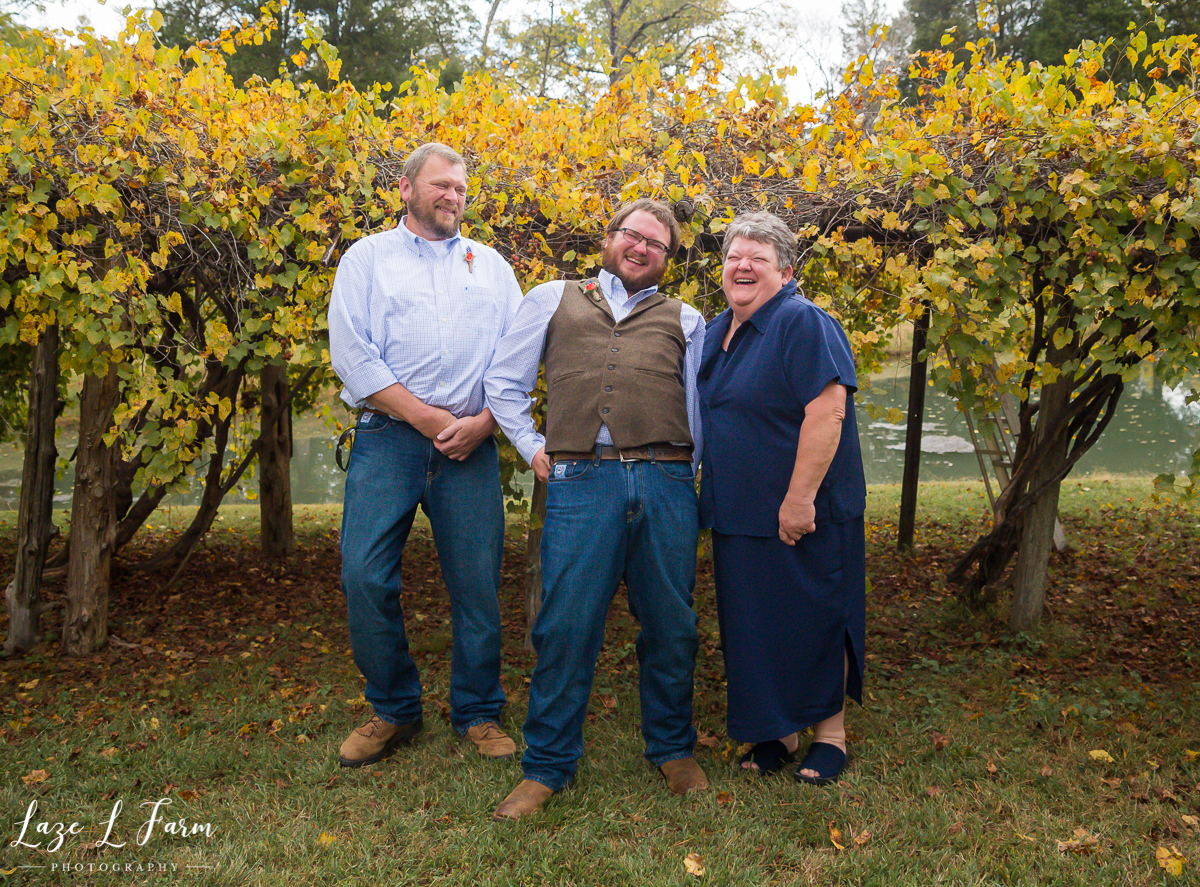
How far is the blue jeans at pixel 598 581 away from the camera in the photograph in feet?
8.91

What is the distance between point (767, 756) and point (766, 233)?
181cm

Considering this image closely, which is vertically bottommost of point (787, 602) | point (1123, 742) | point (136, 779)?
point (136, 779)

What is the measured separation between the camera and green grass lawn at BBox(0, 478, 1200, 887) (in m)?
2.52

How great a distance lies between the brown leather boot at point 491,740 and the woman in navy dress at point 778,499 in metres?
0.82

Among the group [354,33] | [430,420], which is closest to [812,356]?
[430,420]

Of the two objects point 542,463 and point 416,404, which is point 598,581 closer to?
point 542,463

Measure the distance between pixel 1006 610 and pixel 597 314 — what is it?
3425 mm

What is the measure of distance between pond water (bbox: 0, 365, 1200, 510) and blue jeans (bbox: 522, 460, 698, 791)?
893cm

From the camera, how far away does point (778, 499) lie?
9.30ft

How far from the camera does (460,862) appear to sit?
8.31 ft

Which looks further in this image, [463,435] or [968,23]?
[968,23]

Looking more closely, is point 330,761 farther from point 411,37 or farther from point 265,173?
point 411,37

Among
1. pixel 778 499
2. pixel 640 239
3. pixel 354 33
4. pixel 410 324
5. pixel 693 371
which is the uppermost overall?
pixel 354 33

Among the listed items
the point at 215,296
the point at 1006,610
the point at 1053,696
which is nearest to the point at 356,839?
the point at 215,296
